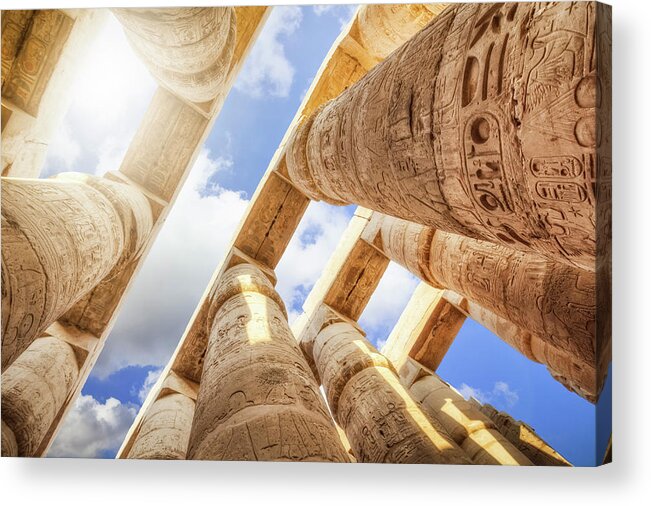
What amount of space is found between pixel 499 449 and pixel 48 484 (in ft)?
15.0

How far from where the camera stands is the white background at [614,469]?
3.00m

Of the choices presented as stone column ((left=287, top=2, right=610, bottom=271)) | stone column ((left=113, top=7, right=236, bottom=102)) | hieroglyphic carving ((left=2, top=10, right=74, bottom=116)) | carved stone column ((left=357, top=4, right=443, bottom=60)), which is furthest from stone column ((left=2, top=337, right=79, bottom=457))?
carved stone column ((left=357, top=4, right=443, bottom=60))

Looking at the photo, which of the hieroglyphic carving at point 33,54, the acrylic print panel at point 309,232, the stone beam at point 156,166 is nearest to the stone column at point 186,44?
the acrylic print panel at point 309,232

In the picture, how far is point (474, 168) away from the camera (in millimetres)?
2045

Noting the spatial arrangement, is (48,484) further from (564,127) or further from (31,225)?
(564,127)

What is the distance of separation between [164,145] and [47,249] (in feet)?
15.1

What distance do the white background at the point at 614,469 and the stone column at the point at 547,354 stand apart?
0.32 m

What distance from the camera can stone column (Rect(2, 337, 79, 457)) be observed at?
4.11 metres

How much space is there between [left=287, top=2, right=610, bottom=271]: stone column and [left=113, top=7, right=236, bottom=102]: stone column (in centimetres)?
216

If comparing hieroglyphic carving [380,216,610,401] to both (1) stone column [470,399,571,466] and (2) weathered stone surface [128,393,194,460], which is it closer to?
(1) stone column [470,399,571,466]

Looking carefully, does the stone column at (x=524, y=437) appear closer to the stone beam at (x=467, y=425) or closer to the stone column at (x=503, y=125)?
the stone beam at (x=467, y=425)

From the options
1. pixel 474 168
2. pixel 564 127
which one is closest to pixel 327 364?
pixel 474 168

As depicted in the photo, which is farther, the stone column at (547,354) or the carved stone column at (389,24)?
the carved stone column at (389,24)

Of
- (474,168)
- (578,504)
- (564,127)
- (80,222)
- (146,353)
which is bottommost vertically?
(146,353)
